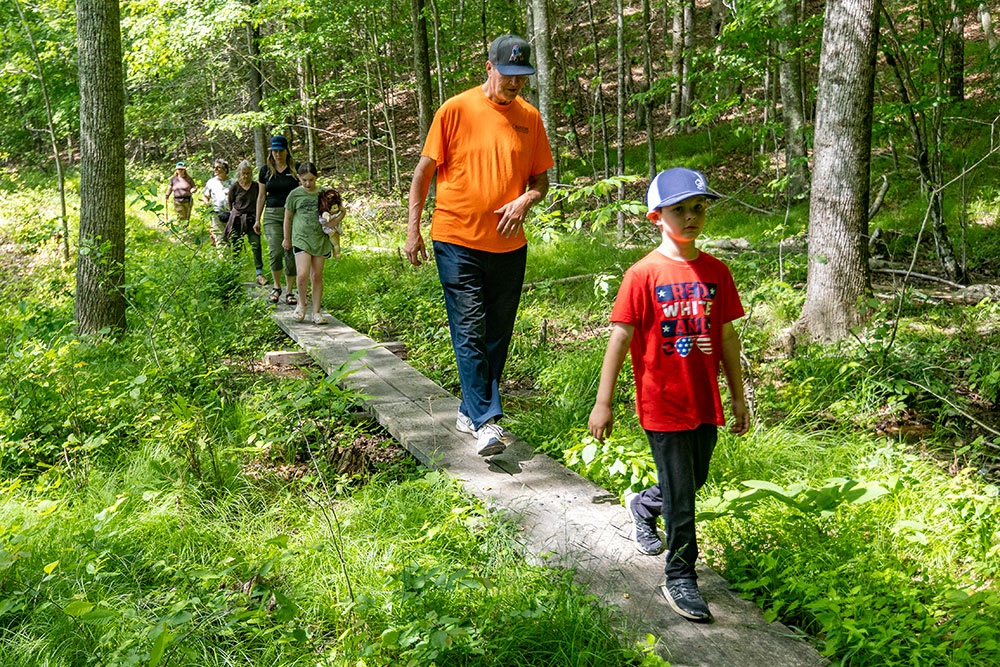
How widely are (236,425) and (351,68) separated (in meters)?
13.7

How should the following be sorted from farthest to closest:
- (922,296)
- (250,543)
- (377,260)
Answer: (377,260), (922,296), (250,543)

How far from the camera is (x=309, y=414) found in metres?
5.46

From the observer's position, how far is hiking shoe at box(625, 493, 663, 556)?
11.1ft

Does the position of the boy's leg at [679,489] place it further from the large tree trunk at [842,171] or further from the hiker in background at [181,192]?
the hiker in background at [181,192]

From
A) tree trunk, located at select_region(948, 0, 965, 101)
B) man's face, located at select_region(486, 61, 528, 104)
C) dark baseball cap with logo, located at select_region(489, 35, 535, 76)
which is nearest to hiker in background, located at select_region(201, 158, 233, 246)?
man's face, located at select_region(486, 61, 528, 104)

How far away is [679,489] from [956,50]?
1250 cm

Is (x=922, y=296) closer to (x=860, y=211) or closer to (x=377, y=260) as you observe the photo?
(x=860, y=211)

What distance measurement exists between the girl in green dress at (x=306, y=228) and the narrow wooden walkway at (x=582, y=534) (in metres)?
2.44

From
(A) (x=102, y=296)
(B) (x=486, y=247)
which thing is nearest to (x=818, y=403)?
(B) (x=486, y=247)

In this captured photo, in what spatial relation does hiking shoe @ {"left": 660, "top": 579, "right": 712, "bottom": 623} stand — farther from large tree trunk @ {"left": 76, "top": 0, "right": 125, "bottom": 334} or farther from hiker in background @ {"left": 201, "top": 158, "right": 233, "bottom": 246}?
hiker in background @ {"left": 201, "top": 158, "right": 233, "bottom": 246}

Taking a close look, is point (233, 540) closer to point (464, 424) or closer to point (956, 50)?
point (464, 424)

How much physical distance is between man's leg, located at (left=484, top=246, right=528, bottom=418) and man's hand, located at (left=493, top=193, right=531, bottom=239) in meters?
0.20

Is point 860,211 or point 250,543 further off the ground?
point 860,211

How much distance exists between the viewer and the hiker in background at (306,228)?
785cm
